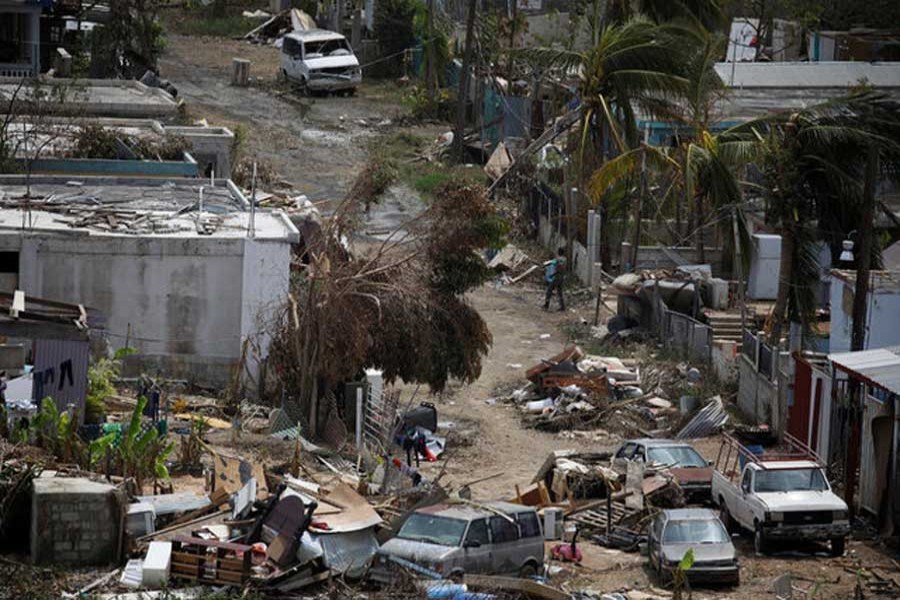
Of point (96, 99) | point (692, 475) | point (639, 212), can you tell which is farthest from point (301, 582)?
point (96, 99)

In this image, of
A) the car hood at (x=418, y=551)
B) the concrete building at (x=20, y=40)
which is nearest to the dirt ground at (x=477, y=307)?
the car hood at (x=418, y=551)

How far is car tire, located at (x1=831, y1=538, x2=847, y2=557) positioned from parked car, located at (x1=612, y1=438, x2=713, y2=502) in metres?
2.99

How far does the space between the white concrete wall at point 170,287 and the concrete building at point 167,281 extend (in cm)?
2

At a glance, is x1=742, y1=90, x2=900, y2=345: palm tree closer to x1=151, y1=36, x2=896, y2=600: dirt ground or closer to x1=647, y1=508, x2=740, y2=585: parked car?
x1=151, y1=36, x2=896, y2=600: dirt ground

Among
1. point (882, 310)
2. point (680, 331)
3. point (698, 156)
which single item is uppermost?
point (698, 156)

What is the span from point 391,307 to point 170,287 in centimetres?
423

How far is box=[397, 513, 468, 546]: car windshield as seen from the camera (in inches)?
816

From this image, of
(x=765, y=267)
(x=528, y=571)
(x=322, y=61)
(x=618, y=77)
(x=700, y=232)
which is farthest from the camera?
(x=322, y=61)

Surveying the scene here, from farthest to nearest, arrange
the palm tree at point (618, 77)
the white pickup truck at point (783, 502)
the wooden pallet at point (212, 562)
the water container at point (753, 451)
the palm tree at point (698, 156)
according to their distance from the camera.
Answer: the palm tree at point (618, 77) < the palm tree at point (698, 156) < the water container at point (753, 451) < the white pickup truck at point (783, 502) < the wooden pallet at point (212, 562)

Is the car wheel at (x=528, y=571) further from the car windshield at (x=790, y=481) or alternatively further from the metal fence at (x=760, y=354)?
the metal fence at (x=760, y=354)

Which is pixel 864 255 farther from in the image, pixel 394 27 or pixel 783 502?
pixel 394 27

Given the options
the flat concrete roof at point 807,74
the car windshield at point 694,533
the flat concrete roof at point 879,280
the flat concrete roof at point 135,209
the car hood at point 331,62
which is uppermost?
the flat concrete roof at point 807,74

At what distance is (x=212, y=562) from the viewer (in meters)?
20.0

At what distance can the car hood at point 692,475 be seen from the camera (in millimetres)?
26172
